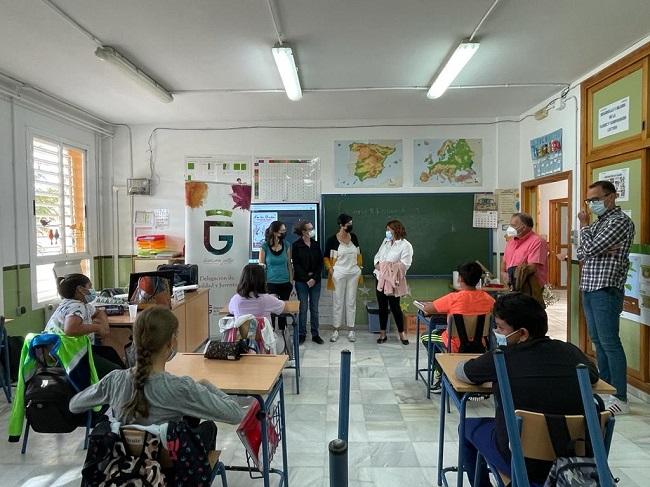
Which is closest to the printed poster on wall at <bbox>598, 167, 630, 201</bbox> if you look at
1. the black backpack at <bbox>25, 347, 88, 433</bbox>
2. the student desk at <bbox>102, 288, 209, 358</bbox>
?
the student desk at <bbox>102, 288, 209, 358</bbox>

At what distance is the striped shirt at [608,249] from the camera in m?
3.07

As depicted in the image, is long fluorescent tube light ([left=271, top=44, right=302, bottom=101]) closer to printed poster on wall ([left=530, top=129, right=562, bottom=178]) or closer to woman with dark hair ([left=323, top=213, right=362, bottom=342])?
woman with dark hair ([left=323, top=213, right=362, bottom=342])

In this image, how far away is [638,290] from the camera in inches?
135

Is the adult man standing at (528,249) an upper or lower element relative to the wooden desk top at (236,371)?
upper

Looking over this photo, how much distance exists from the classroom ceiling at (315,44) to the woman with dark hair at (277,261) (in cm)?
154

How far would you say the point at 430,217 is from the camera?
571 cm

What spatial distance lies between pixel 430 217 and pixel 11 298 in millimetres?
4867

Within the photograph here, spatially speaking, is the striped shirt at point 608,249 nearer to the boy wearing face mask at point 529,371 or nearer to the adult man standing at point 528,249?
the adult man standing at point 528,249

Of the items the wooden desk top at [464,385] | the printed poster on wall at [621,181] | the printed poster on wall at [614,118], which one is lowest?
the wooden desk top at [464,385]

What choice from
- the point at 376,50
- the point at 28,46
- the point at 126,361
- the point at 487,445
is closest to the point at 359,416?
the point at 487,445

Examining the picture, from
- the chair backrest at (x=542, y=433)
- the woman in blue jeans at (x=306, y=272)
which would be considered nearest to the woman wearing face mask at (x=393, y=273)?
the woman in blue jeans at (x=306, y=272)

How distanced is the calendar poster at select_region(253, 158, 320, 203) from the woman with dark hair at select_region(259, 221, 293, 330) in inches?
41.3

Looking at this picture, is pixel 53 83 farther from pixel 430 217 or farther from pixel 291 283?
pixel 430 217

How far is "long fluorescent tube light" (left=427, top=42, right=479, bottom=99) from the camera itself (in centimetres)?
324
